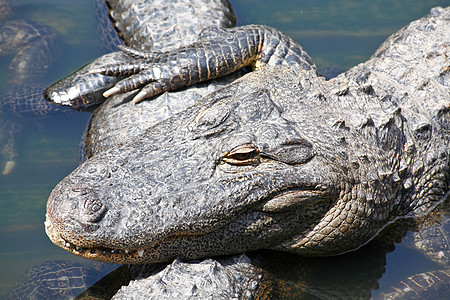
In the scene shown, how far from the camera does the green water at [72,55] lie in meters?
4.39

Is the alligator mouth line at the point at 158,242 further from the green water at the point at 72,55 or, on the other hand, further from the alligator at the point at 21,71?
the alligator at the point at 21,71

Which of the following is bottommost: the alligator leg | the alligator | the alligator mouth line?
the alligator

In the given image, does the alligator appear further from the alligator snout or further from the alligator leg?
the alligator snout

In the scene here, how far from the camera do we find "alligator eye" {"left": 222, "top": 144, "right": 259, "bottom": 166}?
123 inches

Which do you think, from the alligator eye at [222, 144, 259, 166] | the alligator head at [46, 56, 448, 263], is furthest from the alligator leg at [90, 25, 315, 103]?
the alligator eye at [222, 144, 259, 166]

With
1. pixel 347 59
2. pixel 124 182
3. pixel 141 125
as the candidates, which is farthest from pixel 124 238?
pixel 347 59

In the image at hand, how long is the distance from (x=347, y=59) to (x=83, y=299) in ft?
13.5

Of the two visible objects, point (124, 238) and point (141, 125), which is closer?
point (124, 238)

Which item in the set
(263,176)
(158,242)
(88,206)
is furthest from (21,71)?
(263,176)

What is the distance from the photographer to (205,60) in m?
4.49

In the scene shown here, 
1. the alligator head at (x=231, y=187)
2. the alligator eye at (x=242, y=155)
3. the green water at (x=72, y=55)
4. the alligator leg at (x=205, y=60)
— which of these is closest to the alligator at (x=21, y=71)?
the green water at (x=72, y=55)

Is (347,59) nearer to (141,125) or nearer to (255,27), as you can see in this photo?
(255,27)

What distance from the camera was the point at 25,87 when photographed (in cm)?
553

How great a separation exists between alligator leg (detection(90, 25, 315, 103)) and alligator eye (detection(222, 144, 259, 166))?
1.53 m
